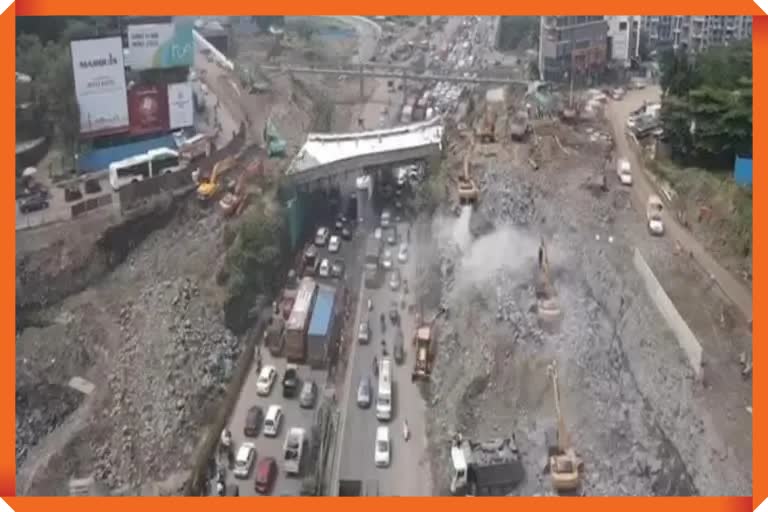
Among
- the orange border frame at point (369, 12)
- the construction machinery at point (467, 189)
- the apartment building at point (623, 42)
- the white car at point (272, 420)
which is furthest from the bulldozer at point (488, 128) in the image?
the orange border frame at point (369, 12)

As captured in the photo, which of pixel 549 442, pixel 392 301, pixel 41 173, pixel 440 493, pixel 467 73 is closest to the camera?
pixel 440 493

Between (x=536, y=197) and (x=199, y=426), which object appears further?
(x=536, y=197)

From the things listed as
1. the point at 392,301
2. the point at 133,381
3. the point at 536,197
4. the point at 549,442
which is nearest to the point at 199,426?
the point at 133,381

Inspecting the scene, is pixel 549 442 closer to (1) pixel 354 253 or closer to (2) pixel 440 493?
(2) pixel 440 493

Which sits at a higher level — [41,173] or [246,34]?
[246,34]

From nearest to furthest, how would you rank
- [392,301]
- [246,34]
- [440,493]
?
[440,493], [392,301], [246,34]

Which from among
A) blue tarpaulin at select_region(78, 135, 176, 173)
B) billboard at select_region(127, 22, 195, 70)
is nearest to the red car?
blue tarpaulin at select_region(78, 135, 176, 173)

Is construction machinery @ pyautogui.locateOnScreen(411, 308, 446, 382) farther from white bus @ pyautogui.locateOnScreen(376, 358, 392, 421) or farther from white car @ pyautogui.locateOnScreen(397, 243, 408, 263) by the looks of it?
white car @ pyautogui.locateOnScreen(397, 243, 408, 263)
